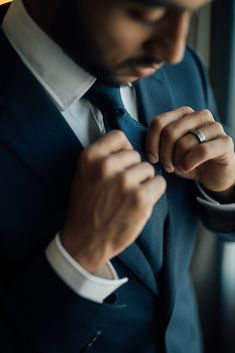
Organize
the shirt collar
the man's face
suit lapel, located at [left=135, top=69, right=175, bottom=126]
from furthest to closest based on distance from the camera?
suit lapel, located at [left=135, top=69, right=175, bottom=126] → the shirt collar → the man's face

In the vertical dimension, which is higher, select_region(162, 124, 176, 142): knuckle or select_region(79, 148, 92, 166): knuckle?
select_region(79, 148, 92, 166): knuckle

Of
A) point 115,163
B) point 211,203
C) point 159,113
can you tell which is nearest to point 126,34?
point 115,163

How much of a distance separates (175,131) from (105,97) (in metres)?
0.11

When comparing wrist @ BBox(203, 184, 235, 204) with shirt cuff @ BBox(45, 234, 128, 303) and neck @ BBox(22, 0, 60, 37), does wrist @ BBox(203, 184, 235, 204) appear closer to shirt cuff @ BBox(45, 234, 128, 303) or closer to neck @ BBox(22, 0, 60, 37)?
shirt cuff @ BBox(45, 234, 128, 303)

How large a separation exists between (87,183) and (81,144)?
76 millimetres

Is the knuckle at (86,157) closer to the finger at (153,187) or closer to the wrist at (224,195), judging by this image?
the finger at (153,187)

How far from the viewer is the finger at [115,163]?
0.55 metres

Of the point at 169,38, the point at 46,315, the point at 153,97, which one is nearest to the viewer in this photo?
the point at 169,38

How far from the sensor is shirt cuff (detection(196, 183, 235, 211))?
32.0 inches

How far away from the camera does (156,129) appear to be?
0.65 meters

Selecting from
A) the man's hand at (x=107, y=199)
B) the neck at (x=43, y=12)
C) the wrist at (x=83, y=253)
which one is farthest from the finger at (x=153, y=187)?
the neck at (x=43, y=12)

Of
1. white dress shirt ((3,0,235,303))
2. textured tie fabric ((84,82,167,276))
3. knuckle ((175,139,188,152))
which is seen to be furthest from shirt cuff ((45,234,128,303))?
knuckle ((175,139,188,152))

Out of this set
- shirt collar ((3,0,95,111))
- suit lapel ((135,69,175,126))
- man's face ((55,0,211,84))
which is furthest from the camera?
suit lapel ((135,69,175,126))

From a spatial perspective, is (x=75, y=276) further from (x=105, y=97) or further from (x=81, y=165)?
(x=105, y=97)
